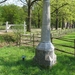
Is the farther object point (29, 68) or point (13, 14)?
point (13, 14)

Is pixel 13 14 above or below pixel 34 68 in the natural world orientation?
above

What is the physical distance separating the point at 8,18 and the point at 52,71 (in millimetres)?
48253

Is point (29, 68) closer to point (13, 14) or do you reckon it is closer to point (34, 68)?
point (34, 68)

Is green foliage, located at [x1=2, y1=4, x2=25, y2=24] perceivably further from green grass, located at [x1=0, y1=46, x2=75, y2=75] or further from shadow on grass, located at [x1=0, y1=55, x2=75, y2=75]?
shadow on grass, located at [x1=0, y1=55, x2=75, y2=75]

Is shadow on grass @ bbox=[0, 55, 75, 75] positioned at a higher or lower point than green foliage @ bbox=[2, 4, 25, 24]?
lower

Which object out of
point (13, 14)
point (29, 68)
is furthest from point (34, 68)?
point (13, 14)

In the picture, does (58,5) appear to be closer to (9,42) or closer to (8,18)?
(9,42)

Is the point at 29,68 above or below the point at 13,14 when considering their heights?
below

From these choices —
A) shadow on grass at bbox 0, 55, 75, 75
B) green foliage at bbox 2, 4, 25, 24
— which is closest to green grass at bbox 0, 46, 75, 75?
shadow on grass at bbox 0, 55, 75, 75

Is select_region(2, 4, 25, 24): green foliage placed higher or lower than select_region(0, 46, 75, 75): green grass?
higher

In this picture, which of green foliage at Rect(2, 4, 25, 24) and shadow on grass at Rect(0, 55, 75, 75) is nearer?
shadow on grass at Rect(0, 55, 75, 75)

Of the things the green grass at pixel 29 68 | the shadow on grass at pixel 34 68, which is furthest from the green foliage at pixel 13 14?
the shadow on grass at pixel 34 68

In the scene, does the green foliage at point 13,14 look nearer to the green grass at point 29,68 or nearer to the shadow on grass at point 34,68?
the green grass at point 29,68

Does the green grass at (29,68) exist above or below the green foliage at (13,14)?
below
